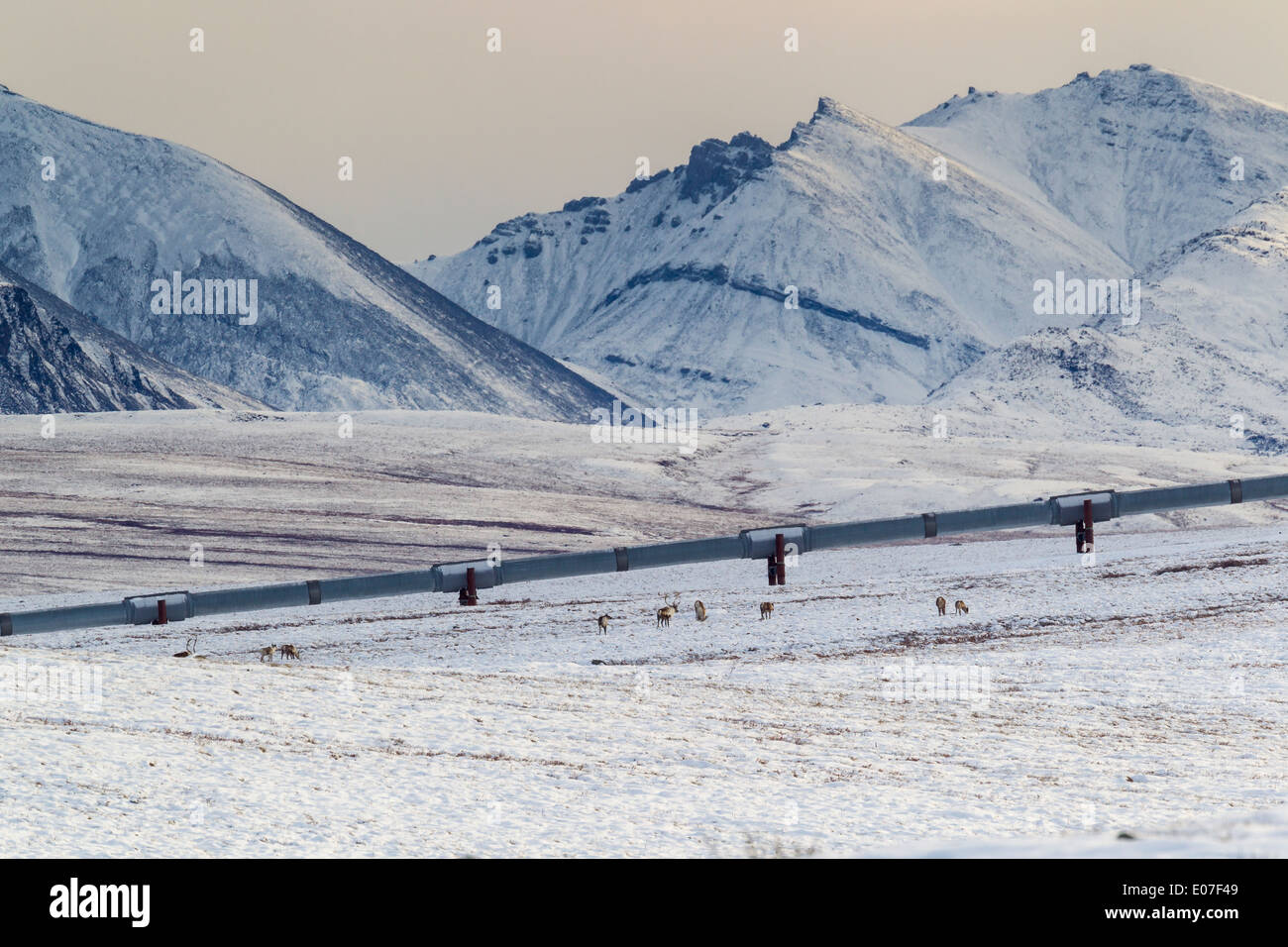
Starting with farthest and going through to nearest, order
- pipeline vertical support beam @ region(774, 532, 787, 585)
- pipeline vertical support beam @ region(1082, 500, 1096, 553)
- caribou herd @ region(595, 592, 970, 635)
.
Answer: pipeline vertical support beam @ region(1082, 500, 1096, 553), pipeline vertical support beam @ region(774, 532, 787, 585), caribou herd @ region(595, 592, 970, 635)

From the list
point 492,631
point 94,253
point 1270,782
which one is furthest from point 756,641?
point 94,253

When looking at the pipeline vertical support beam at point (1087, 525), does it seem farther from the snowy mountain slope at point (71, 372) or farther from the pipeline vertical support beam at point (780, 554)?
the snowy mountain slope at point (71, 372)

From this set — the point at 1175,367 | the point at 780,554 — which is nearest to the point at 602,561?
the point at 780,554

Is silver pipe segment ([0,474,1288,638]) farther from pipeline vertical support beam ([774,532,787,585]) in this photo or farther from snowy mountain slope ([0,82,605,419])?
snowy mountain slope ([0,82,605,419])

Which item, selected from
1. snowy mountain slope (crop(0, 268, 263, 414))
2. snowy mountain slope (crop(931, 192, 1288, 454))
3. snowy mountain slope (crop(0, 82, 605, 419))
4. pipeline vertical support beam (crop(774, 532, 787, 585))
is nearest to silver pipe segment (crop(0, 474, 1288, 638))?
pipeline vertical support beam (crop(774, 532, 787, 585))

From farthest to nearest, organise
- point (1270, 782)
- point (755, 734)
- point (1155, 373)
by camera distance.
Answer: point (1155, 373) < point (755, 734) < point (1270, 782)

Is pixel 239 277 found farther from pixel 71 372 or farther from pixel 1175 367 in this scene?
pixel 1175 367

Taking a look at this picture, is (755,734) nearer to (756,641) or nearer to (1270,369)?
(756,641)
